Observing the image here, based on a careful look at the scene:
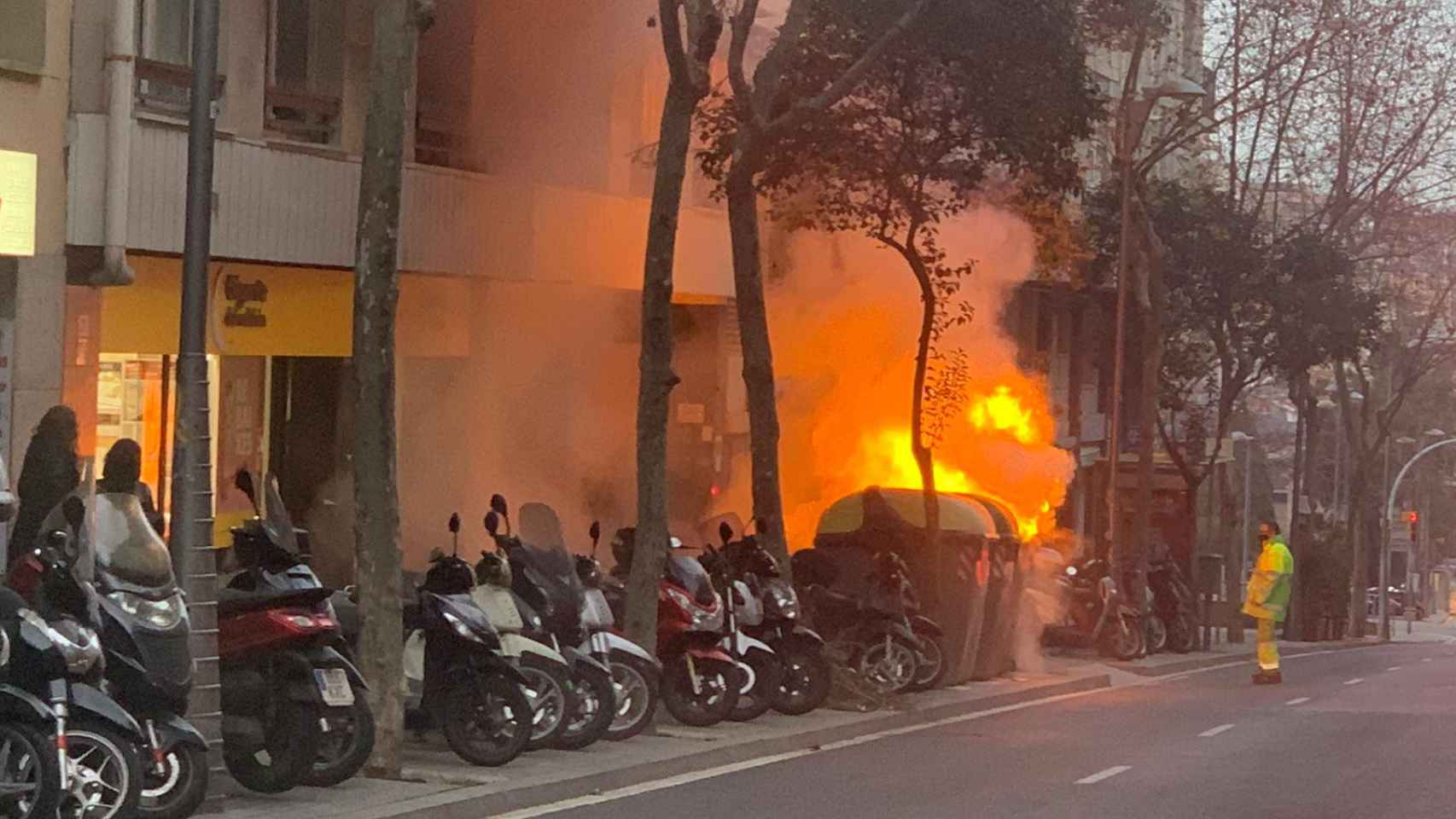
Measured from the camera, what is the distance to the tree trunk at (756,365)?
750 inches

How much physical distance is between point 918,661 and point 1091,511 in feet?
87.9

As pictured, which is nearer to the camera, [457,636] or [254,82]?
[457,636]

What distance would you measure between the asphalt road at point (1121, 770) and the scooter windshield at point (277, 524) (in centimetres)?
194

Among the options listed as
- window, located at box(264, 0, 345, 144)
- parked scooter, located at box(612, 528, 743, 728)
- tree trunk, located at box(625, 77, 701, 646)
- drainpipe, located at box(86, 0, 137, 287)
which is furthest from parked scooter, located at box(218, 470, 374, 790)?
window, located at box(264, 0, 345, 144)

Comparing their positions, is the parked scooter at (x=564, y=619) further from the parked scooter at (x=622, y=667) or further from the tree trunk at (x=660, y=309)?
the tree trunk at (x=660, y=309)

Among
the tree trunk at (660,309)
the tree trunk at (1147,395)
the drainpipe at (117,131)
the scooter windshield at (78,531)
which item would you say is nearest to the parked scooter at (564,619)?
the tree trunk at (660,309)

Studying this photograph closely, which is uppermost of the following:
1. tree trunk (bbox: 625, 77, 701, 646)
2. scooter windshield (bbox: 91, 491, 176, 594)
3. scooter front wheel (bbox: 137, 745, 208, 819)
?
tree trunk (bbox: 625, 77, 701, 646)

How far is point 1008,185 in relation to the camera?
27.8m

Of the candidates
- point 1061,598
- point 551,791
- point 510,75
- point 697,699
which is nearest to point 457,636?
point 551,791

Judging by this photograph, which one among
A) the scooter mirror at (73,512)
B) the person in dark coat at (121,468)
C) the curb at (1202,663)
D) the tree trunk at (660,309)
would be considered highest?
the tree trunk at (660,309)

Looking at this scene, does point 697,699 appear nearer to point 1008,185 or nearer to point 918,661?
point 918,661

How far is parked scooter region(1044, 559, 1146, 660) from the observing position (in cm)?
3123

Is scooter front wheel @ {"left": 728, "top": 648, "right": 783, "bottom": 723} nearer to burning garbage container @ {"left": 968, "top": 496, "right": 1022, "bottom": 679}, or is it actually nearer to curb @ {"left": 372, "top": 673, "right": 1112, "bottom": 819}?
curb @ {"left": 372, "top": 673, "right": 1112, "bottom": 819}

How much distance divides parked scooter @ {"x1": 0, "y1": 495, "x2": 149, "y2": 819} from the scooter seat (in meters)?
1.58
